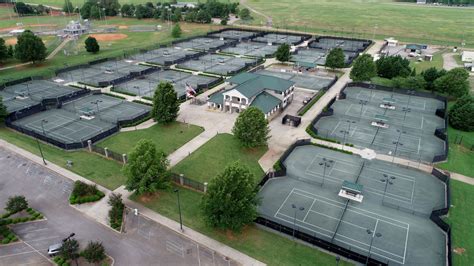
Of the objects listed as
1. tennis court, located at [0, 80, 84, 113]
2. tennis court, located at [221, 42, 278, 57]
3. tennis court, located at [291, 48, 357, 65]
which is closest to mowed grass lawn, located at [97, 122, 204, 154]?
tennis court, located at [0, 80, 84, 113]

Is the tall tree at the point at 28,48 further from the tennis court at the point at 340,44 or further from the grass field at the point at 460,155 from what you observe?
the grass field at the point at 460,155

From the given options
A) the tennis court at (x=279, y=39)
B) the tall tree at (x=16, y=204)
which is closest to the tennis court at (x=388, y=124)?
the tall tree at (x=16, y=204)

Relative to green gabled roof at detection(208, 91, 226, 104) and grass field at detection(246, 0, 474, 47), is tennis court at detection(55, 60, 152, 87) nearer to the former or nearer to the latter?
green gabled roof at detection(208, 91, 226, 104)

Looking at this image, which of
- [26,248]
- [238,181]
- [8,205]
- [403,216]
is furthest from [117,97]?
[403,216]

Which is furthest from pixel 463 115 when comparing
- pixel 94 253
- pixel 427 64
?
pixel 94 253

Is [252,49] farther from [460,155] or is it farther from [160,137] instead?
[460,155]

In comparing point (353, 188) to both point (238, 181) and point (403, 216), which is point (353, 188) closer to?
point (403, 216)

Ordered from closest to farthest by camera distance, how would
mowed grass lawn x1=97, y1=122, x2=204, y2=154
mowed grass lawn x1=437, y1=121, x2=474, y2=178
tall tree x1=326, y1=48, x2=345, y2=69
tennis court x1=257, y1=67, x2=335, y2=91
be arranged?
1. mowed grass lawn x1=437, y1=121, x2=474, y2=178
2. mowed grass lawn x1=97, y1=122, x2=204, y2=154
3. tennis court x1=257, y1=67, x2=335, y2=91
4. tall tree x1=326, y1=48, x2=345, y2=69
